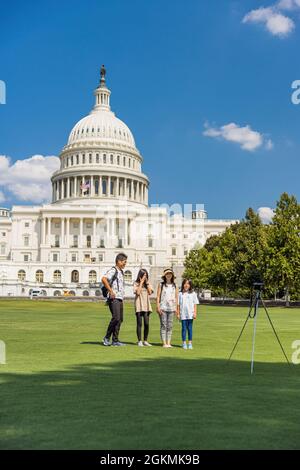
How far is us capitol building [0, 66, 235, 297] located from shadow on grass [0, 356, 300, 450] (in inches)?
4359

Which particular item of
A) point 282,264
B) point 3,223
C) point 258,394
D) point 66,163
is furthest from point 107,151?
point 258,394

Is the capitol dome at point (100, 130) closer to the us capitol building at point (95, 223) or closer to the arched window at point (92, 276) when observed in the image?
the us capitol building at point (95, 223)

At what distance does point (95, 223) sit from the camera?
13562cm

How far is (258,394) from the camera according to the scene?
31.2 ft

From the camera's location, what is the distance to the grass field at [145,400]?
6672mm

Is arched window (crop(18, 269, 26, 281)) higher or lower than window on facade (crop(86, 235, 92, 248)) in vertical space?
lower

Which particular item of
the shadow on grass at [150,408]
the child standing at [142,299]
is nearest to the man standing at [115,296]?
the child standing at [142,299]

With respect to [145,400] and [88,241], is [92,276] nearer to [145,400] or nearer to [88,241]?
[88,241]

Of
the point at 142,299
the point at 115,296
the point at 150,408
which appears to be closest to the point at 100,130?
the point at 142,299

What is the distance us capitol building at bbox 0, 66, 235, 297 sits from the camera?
123625mm

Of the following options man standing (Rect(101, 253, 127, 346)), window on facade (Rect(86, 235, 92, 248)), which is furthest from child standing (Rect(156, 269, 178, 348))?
window on facade (Rect(86, 235, 92, 248))

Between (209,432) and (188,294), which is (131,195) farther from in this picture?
(209,432)

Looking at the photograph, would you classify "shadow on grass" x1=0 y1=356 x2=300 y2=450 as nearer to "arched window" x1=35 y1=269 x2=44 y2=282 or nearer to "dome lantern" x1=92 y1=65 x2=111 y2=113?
"arched window" x1=35 y1=269 x2=44 y2=282

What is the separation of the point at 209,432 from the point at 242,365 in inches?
255
